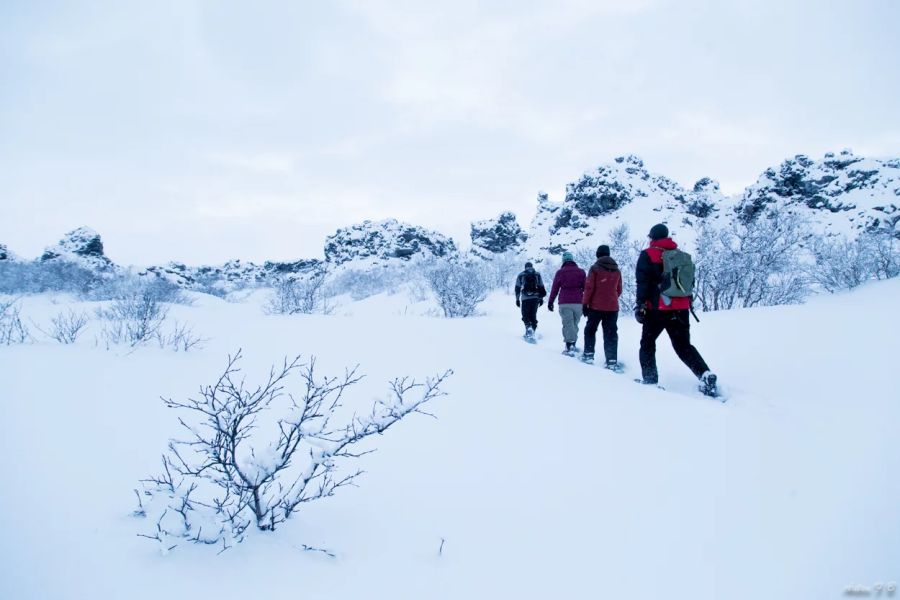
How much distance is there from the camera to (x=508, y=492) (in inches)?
74.9

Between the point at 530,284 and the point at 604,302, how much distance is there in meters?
2.09

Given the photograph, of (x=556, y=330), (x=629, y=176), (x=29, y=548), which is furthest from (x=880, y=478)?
(x=629, y=176)

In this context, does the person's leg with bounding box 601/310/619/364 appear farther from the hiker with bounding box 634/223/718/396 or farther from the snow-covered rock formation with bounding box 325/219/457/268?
the snow-covered rock formation with bounding box 325/219/457/268

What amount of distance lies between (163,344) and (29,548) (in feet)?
10.5

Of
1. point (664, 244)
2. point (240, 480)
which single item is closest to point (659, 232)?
point (664, 244)

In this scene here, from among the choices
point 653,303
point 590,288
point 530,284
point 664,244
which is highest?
point 664,244

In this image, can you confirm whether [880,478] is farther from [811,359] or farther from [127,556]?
[127,556]

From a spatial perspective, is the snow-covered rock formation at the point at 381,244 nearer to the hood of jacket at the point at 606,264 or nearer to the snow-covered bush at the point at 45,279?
the snow-covered bush at the point at 45,279

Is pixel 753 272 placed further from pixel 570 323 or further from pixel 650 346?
pixel 650 346

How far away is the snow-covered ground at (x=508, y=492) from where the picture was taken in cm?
133

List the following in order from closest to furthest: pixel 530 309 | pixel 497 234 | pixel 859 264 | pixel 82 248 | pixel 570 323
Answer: pixel 570 323 → pixel 530 309 → pixel 859 264 → pixel 82 248 → pixel 497 234

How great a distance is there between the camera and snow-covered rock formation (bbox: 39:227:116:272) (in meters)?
34.8

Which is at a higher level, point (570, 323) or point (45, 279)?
point (45, 279)

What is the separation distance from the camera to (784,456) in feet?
7.37
